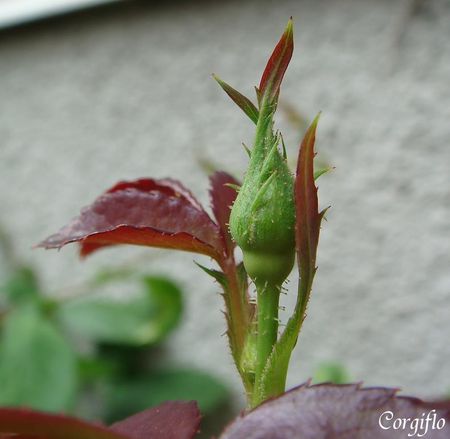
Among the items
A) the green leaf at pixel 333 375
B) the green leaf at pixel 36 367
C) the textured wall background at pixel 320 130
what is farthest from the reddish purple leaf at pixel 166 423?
the textured wall background at pixel 320 130

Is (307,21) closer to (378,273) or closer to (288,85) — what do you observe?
(288,85)

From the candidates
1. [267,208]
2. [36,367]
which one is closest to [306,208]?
[267,208]

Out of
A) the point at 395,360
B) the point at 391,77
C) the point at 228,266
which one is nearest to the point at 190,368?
the point at 395,360

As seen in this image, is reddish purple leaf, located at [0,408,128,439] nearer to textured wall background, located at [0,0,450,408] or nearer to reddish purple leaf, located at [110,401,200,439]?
reddish purple leaf, located at [110,401,200,439]

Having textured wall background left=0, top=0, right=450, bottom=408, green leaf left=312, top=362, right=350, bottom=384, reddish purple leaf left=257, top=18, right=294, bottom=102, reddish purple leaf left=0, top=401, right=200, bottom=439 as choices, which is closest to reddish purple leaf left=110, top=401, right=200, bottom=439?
reddish purple leaf left=0, top=401, right=200, bottom=439

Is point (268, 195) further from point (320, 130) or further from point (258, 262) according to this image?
point (320, 130)
